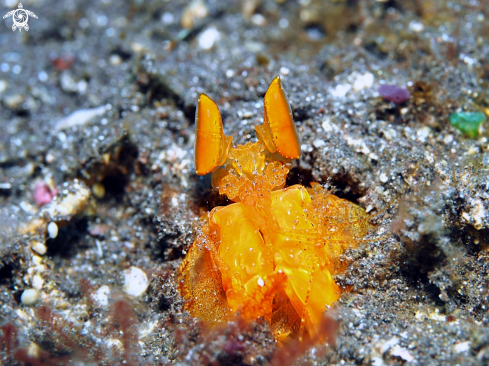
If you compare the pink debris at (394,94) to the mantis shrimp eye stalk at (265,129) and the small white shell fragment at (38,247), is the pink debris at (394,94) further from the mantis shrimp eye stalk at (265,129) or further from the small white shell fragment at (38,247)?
the small white shell fragment at (38,247)

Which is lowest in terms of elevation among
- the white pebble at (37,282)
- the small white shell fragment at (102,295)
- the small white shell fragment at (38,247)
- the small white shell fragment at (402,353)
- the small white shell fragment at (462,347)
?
the small white shell fragment at (102,295)

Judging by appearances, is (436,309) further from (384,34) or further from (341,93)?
(384,34)

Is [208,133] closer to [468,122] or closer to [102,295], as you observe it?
[102,295]

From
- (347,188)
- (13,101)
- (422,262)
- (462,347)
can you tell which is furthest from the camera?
(13,101)

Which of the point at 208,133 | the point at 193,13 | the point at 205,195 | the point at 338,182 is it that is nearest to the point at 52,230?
the point at 205,195

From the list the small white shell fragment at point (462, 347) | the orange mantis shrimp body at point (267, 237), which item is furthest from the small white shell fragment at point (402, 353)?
the orange mantis shrimp body at point (267, 237)

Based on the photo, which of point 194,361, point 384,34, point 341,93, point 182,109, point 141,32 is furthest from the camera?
point 141,32

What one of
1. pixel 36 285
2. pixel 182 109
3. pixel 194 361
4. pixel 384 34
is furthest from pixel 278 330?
pixel 384 34
